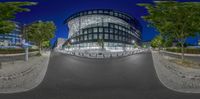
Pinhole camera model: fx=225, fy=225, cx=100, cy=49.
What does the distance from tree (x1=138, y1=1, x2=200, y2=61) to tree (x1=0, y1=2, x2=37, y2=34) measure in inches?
424

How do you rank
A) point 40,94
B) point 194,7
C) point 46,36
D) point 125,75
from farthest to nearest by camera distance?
1. point 46,36
2. point 194,7
3. point 125,75
4. point 40,94

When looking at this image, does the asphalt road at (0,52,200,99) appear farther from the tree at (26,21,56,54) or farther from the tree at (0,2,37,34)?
the tree at (26,21,56,54)

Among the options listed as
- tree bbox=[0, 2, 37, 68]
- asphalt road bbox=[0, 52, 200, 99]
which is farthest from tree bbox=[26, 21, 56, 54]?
asphalt road bbox=[0, 52, 200, 99]

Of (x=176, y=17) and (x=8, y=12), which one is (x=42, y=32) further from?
(x=176, y=17)

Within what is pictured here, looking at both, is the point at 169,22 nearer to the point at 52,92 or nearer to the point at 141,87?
the point at 141,87

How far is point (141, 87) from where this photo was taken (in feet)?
37.1

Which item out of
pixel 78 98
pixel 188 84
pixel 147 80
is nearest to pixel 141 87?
pixel 147 80

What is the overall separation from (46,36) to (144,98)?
34.1m

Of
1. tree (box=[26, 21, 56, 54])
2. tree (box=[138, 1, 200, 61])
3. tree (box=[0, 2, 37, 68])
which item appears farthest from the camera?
tree (box=[26, 21, 56, 54])

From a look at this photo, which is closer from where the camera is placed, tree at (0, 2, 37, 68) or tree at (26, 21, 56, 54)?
tree at (0, 2, 37, 68)

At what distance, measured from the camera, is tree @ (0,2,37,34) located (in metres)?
17.8

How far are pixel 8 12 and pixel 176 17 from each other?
49.4ft

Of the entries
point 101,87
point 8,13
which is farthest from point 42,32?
point 101,87

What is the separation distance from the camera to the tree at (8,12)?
699 inches
